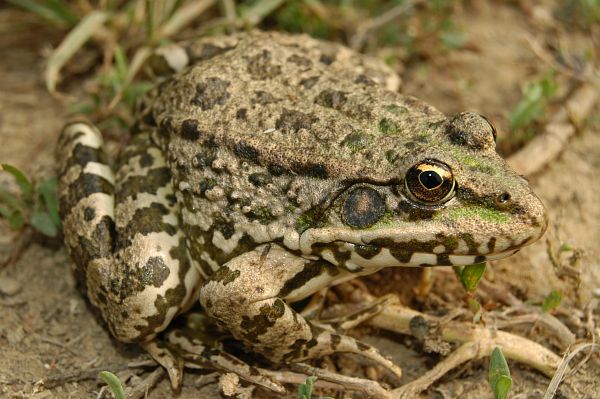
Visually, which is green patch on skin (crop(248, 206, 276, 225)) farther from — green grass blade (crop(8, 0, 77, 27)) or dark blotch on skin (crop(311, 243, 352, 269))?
green grass blade (crop(8, 0, 77, 27))

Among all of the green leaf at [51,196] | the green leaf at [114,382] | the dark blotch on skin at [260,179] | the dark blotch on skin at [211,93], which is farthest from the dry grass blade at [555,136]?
the green leaf at [51,196]

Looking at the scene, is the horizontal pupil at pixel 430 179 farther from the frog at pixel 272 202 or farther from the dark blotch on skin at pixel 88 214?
the dark blotch on skin at pixel 88 214

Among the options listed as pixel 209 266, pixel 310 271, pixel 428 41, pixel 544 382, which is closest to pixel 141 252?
pixel 209 266

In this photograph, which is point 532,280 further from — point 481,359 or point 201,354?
point 201,354

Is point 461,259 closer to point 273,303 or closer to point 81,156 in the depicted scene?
point 273,303

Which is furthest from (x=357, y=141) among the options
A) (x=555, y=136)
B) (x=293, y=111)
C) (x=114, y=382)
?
(x=555, y=136)
